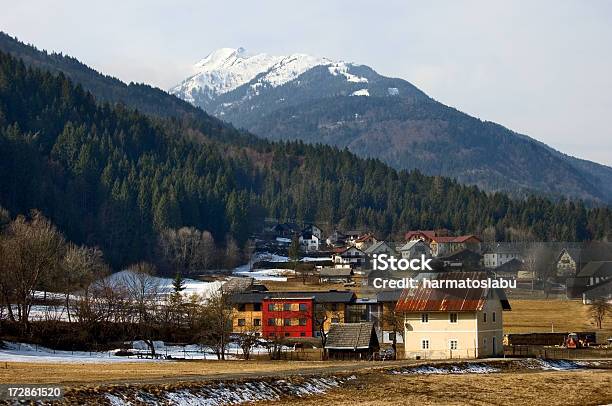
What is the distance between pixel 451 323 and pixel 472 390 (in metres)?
26.8

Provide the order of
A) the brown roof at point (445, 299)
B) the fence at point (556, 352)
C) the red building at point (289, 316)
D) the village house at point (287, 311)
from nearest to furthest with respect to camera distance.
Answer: the fence at point (556, 352)
the brown roof at point (445, 299)
the red building at point (289, 316)
the village house at point (287, 311)

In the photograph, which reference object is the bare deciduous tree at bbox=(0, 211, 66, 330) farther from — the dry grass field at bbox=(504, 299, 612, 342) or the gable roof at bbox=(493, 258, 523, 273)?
the gable roof at bbox=(493, 258, 523, 273)

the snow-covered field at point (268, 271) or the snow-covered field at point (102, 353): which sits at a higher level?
the snow-covered field at point (268, 271)

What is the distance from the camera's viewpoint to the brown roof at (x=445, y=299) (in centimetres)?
7156

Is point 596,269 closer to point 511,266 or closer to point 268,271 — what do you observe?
point 511,266

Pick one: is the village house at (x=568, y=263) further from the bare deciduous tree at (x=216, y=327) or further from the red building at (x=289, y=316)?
the bare deciduous tree at (x=216, y=327)

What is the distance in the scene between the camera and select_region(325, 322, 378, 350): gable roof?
71.1 meters

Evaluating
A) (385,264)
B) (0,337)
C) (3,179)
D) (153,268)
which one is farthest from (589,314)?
(3,179)

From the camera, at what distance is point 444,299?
239ft

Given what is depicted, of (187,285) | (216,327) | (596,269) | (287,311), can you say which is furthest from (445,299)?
(187,285)

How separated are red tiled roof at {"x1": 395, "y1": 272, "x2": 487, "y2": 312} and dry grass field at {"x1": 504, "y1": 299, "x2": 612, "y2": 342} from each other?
60.2 feet

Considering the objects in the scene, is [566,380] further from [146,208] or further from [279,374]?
[146,208]

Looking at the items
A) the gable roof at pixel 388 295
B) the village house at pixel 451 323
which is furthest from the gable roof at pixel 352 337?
the gable roof at pixel 388 295

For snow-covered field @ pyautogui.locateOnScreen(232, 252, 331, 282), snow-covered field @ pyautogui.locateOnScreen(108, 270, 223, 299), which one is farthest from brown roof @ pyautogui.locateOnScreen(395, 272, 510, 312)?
snow-covered field @ pyautogui.locateOnScreen(232, 252, 331, 282)
